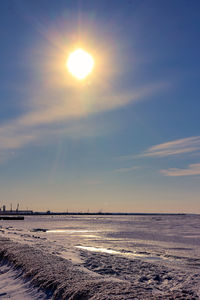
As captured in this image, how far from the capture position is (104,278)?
386 inches

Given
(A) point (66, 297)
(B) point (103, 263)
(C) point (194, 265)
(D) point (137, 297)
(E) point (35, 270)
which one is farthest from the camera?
(C) point (194, 265)

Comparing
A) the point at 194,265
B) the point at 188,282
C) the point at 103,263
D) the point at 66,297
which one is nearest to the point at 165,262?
the point at 194,265

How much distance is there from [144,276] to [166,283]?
1.23 m

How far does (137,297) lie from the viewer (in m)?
7.04

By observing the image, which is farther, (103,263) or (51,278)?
(103,263)

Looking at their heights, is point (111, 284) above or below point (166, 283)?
above

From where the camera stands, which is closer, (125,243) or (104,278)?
(104,278)

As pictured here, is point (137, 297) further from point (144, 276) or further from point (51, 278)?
point (144, 276)

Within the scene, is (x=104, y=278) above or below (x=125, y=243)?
above

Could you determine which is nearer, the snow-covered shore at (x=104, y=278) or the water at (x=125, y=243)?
the snow-covered shore at (x=104, y=278)

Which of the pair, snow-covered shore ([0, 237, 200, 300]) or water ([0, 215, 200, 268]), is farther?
water ([0, 215, 200, 268])

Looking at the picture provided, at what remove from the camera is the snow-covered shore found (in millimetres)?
7609

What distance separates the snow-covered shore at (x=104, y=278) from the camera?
761 centimetres

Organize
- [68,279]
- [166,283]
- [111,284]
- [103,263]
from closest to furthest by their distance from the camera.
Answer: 1. [111,284]
2. [68,279]
3. [166,283]
4. [103,263]
